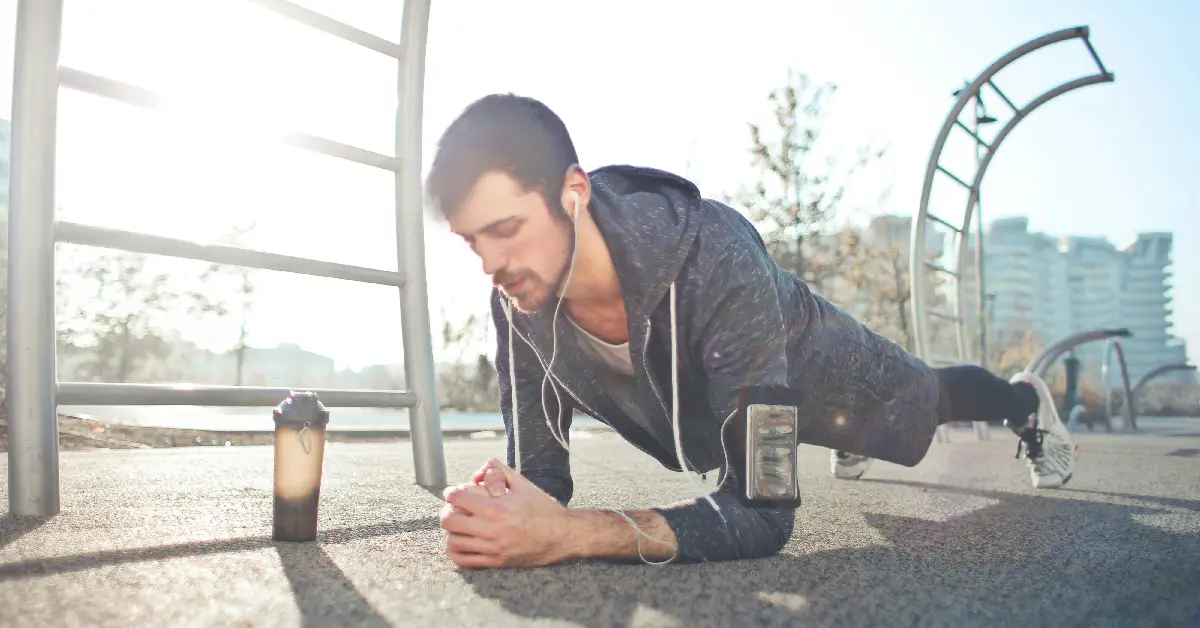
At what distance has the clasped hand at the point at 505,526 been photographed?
1074 mm

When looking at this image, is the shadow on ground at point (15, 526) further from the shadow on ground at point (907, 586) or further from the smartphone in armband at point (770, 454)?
the smartphone in armband at point (770, 454)

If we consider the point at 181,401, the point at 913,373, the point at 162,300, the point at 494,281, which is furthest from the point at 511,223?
A: the point at 162,300

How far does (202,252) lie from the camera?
1.62 metres

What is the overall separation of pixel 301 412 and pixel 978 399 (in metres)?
2.05

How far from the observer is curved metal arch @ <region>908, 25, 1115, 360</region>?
5.25m

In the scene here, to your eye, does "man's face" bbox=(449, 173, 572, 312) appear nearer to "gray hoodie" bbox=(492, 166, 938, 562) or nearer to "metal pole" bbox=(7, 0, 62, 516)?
"gray hoodie" bbox=(492, 166, 938, 562)

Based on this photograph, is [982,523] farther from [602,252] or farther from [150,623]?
[150,623]

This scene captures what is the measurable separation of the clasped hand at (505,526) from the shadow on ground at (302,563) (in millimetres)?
152

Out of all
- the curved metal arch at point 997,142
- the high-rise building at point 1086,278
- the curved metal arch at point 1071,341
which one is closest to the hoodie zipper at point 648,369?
the curved metal arch at point 997,142

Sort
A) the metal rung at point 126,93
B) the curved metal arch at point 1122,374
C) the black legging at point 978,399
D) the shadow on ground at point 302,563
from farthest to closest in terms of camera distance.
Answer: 1. the curved metal arch at point 1122,374
2. the black legging at point 978,399
3. the metal rung at point 126,93
4. the shadow on ground at point 302,563

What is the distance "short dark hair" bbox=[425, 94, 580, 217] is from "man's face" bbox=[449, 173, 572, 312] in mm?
17

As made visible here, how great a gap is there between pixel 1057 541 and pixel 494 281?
3.41 ft

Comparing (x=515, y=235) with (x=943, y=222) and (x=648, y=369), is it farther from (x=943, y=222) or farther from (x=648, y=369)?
(x=943, y=222)

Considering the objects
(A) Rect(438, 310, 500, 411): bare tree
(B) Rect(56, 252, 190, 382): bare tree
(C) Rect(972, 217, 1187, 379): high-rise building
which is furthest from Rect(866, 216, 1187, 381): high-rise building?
(B) Rect(56, 252, 190, 382): bare tree
